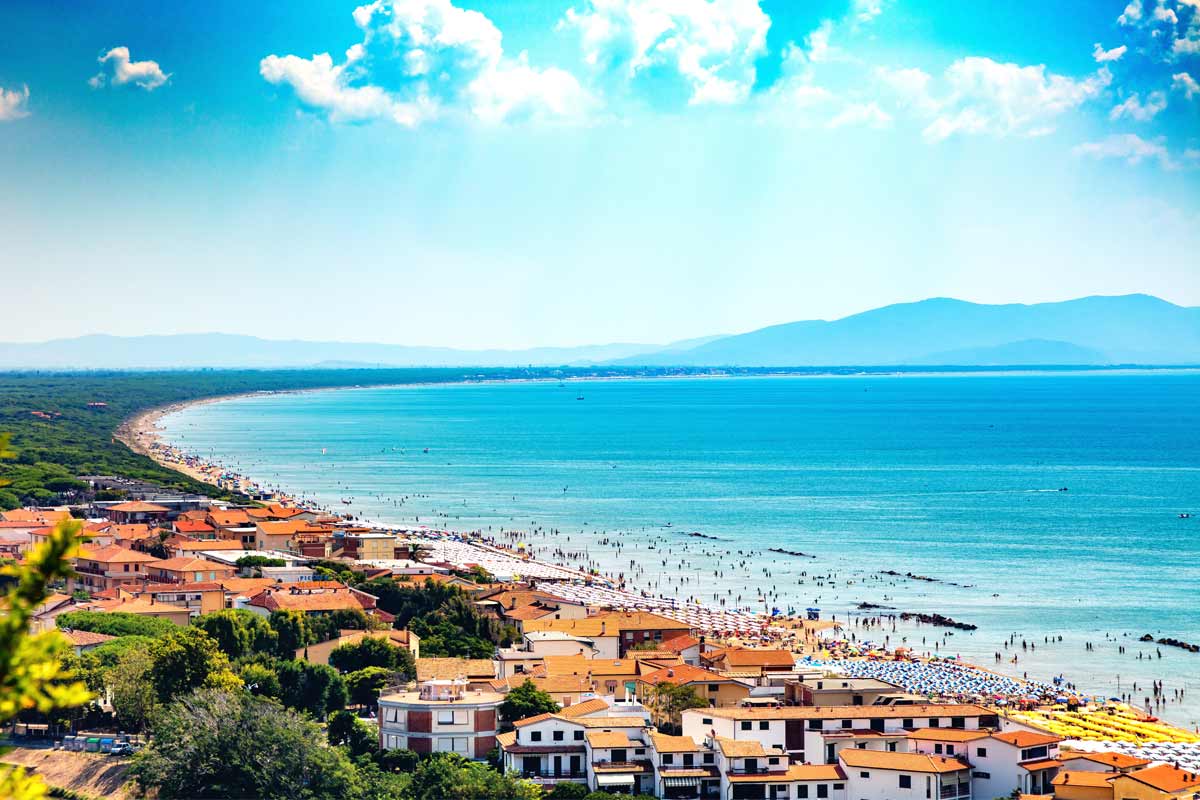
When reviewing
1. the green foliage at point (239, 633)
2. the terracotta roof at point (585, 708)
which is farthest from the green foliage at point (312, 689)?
the terracotta roof at point (585, 708)

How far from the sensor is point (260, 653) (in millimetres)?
43844

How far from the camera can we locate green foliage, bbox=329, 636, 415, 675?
43.5 meters

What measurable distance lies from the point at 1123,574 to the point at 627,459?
268ft

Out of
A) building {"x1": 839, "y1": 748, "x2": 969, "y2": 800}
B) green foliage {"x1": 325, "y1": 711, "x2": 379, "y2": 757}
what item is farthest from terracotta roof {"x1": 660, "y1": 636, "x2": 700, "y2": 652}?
building {"x1": 839, "y1": 748, "x2": 969, "y2": 800}

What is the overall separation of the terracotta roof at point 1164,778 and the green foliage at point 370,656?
66.8 feet

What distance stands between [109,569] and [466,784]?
33605mm

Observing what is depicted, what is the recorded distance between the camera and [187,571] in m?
59.3

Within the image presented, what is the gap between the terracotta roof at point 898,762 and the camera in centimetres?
3256

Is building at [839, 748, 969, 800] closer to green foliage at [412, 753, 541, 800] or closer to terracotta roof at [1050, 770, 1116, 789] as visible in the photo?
terracotta roof at [1050, 770, 1116, 789]

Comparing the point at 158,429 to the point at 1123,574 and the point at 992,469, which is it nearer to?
the point at 992,469

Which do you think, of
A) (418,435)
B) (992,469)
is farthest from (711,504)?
(418,435)

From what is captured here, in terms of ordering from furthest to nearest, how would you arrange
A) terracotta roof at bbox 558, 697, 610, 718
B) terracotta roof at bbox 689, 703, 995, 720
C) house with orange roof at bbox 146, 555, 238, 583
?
house with orange roof at bbox 146, 555, 238, 583, terracotta roof at bbox 558, 697, 610, 718, terracotta roof at bbox 689, 703, 995, 720

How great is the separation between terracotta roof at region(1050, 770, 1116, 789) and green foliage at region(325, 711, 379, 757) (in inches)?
645

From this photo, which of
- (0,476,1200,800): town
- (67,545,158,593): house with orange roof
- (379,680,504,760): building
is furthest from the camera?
(67,545,158,593): house with orange roof
